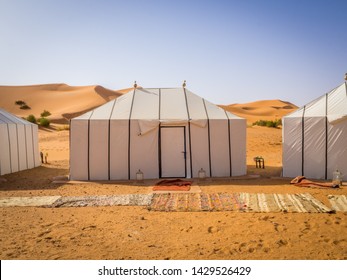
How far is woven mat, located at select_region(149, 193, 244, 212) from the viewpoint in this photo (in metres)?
6.01

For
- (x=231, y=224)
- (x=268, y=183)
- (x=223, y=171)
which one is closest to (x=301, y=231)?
(x=231, y=224)

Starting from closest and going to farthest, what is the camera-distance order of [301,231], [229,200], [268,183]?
[301,231]
[229,200]
[268,183]

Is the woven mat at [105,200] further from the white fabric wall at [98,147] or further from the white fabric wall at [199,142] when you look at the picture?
the white fabric wall at [199,142]

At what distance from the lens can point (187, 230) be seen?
16.0 feet

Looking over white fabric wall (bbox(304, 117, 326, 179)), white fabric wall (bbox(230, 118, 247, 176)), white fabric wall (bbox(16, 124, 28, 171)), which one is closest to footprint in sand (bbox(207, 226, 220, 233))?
white fabric wall (bbox(230, 118, 247, 176))

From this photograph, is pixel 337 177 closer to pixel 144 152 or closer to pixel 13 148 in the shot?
pixel 144 152

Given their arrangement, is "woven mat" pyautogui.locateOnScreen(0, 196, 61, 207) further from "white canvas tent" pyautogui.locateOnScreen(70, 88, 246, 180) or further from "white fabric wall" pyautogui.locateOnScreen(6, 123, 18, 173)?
"white fabric wall" pyautogui.locateOnScreen(6, 123, 18, 173)

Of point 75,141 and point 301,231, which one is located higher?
point 75,141

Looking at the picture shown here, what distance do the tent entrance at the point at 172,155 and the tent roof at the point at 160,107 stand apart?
0.56 m

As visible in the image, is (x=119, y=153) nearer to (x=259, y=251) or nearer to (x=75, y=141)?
(x=75, y=141)

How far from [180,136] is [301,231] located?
5.31m

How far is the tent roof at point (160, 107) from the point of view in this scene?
9547mm

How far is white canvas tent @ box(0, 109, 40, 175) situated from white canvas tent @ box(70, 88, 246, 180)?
292 centimetres

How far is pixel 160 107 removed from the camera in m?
10.1
